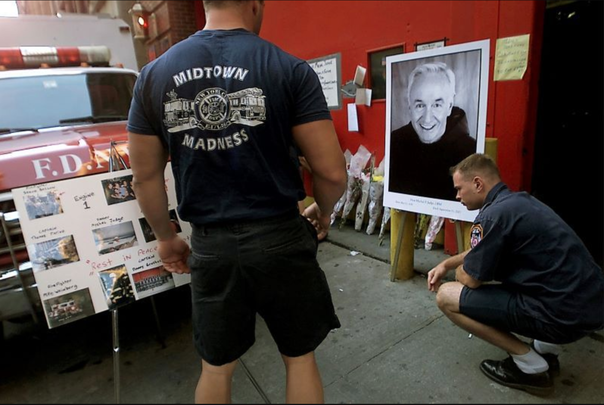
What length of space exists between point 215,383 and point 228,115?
0.95m

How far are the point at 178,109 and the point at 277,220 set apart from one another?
20.5 inches

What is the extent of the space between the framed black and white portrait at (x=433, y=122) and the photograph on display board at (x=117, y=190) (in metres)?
2.07

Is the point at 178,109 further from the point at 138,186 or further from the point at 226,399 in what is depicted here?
the point at 226,399

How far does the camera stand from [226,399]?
1347mm

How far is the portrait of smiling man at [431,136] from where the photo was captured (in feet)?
9.55

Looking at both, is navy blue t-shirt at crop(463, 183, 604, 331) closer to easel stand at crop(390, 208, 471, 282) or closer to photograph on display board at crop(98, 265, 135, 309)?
easel stand at crop(390, 208, 471, 282)

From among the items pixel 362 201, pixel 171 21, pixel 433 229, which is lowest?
pixel 433 229

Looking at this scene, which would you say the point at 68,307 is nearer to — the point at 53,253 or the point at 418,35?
the point at 53,253

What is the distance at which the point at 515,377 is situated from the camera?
221cm

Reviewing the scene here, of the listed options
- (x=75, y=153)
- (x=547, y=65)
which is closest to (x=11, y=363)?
(x=75, y=153)

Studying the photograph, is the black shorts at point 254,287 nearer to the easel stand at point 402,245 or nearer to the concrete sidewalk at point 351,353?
the concrete sidewalk at point 351,353

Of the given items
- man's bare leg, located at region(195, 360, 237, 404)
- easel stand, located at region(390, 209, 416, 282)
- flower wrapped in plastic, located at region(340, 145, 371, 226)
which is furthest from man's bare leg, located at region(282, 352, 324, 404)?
flower wrapped in plastic, located at region(340, 145, 371, 226)

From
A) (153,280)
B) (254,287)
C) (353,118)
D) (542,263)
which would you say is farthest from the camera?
(353,118)

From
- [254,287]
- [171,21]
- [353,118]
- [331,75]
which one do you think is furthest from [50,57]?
[171,21]
